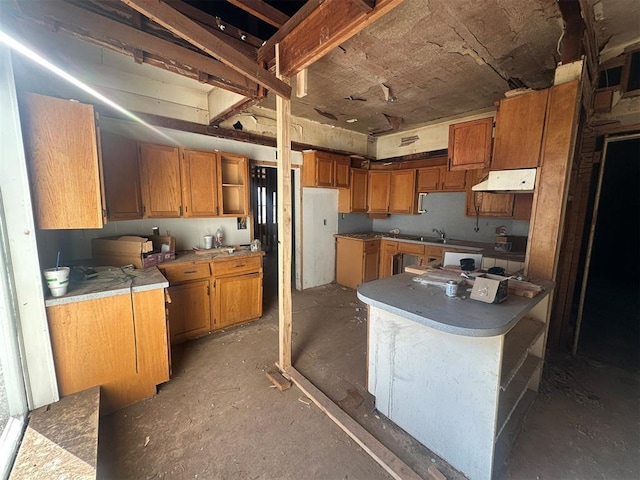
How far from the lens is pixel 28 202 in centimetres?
151


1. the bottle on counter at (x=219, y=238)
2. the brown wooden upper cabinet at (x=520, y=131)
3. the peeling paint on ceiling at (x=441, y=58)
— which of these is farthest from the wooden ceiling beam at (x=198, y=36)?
the bottle on counter at (x=219, y=238)

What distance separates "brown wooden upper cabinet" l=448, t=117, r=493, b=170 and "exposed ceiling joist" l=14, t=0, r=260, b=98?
6.41 feet

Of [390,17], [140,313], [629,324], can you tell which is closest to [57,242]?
[140,313]

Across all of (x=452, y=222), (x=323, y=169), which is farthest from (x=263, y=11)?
(x=452, y=222)

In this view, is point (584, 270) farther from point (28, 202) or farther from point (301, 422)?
point (28, 202)

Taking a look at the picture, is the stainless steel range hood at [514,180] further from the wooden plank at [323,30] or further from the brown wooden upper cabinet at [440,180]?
the brown wooden upper cabinet at [440,180]

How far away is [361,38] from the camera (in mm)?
1979

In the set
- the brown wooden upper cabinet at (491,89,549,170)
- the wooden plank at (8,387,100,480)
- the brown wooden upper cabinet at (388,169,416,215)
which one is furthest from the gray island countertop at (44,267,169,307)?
the brown wooden upper cabinet at (388,169,416,215)

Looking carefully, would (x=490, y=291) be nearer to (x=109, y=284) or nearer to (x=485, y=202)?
(x=109, y=284)

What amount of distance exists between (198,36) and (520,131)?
2237 millimetres

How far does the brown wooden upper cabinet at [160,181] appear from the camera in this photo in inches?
101

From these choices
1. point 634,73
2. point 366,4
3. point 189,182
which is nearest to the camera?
point 366,4

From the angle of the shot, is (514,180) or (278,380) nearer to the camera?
(514,180)

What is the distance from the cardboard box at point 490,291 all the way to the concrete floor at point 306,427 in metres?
0.97
